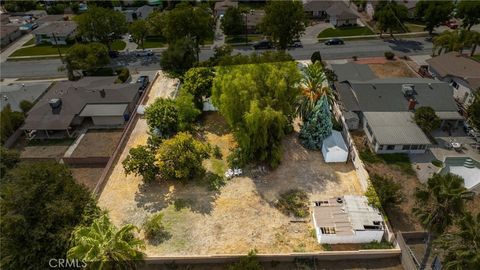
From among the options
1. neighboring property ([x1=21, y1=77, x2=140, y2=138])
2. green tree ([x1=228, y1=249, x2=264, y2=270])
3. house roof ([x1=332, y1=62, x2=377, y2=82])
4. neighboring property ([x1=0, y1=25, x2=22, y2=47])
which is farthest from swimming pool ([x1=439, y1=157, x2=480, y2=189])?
neighboring property ([x1=0, y1=25, x2=22, y2=47])

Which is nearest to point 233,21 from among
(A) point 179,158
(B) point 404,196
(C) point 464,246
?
(A) point 179,158

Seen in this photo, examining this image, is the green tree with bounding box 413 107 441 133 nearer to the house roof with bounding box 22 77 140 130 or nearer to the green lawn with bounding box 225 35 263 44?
the house roof with bounding box 22 77 140 130

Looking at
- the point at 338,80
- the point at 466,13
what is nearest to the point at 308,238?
the point at 338,80

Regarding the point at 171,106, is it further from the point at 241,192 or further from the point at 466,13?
the point at 466,13

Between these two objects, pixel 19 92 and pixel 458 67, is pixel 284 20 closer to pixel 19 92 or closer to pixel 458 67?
pixel 458 67

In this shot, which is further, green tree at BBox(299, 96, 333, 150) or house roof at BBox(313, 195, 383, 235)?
green tree at BBox(299, 96, 333, 150)

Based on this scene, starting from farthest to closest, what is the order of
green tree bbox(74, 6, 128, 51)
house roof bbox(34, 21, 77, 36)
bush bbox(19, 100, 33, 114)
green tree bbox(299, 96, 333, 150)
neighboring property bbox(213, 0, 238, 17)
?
neighboring property bbox(213, 0, 238, 17) → house roof bbox(34, 21, 77, 36) → green tree bbox(74, 6, 128, 51) → bush bbox(19, 100, 33, 114) → green tree bbox(299, 96, 333, 150)
